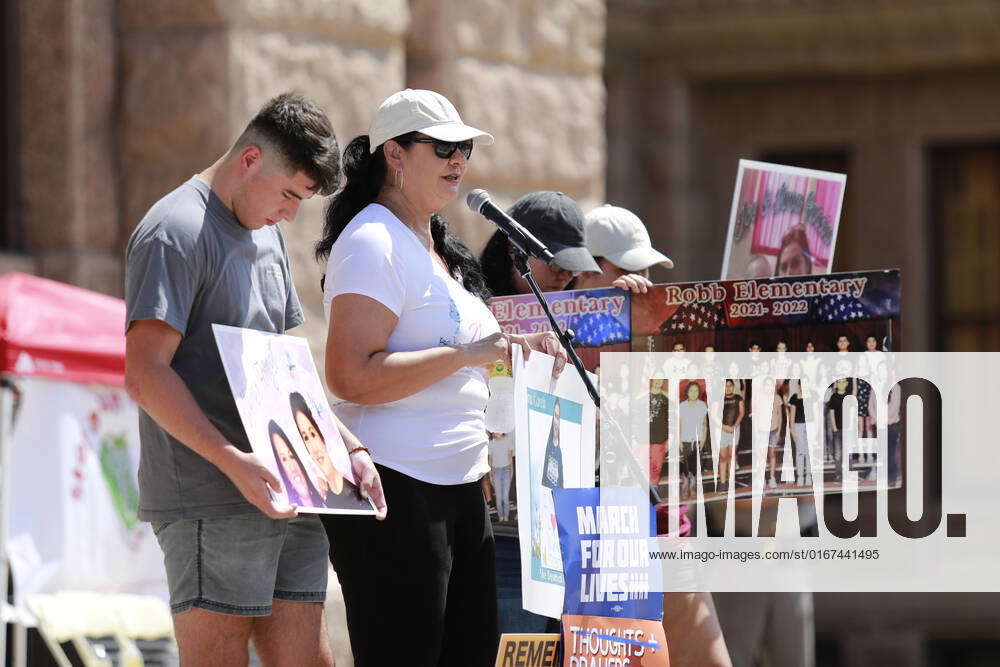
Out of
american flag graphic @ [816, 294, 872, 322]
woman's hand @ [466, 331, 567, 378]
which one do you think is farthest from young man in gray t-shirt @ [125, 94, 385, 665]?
american flag graphic @ [816, 294, 872, 322]

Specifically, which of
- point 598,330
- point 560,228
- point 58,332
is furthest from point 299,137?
point 58,332

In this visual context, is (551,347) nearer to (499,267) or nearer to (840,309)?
(499,267)

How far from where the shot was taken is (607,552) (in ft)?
12.6

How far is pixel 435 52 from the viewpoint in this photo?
21.7 feet

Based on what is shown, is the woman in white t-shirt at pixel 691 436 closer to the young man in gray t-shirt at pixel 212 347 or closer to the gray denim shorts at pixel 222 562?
the young man in gray t-shirt at pixel 212 347

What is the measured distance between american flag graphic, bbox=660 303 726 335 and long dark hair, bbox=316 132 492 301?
1.89ft


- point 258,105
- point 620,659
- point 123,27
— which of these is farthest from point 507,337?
point 123,27

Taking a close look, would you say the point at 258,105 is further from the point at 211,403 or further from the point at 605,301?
the point at 211,403

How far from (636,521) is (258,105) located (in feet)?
9.10

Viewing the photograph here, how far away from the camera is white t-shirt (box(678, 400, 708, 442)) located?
4258 mm

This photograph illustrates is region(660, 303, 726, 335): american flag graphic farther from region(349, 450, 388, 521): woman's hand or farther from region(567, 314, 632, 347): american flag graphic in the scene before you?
region(349, 450, 388, 521): woman's hand

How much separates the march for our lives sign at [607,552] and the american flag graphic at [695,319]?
0.51m

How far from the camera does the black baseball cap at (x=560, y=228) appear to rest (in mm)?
4449

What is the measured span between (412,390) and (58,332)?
219cm
